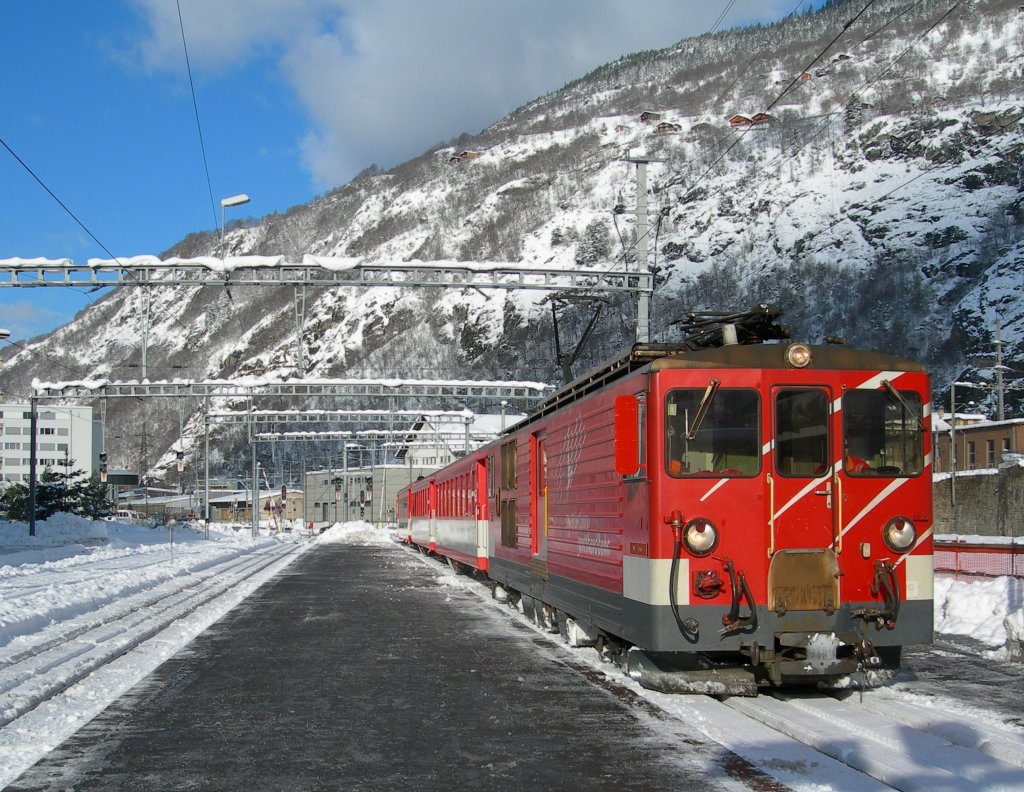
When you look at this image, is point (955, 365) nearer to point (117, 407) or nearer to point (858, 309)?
point (858, 309)

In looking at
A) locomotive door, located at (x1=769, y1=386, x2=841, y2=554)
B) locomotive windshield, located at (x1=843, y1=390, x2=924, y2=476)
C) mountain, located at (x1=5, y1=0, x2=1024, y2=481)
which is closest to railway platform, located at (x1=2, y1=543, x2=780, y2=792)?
locomotive door, located at (x1=769, y1=386, x2=841, y2=554)

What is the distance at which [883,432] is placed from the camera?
30.0 feet

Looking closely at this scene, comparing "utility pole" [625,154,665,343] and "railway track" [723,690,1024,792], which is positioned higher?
"utility pole" [625,154,665,343]

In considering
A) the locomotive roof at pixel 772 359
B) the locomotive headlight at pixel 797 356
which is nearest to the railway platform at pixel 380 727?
the locomotive roof at pixel 772 359

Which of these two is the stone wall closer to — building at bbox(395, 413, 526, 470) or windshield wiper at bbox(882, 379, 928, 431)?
windshield wiper at bbox(882, 379, 928, 431)

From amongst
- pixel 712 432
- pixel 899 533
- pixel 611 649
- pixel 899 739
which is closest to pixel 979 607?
pixel 611 649

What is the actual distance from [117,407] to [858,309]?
118996 millimetres

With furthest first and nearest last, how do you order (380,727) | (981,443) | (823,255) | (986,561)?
1. (823,255)
2. (981,443)
3. (986,561)
4. (380,727)

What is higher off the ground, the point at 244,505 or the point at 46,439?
the point at 46,439

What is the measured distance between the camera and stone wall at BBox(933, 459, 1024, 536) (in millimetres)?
39531

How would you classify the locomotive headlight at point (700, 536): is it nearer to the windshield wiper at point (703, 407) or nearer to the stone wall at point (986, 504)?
the windshield wiper at point (703, 407)

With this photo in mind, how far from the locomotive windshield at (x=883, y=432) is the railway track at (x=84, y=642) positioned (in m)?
7.17

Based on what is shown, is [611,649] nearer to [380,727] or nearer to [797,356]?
[380,727]

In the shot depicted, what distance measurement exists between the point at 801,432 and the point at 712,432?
0.78 m
